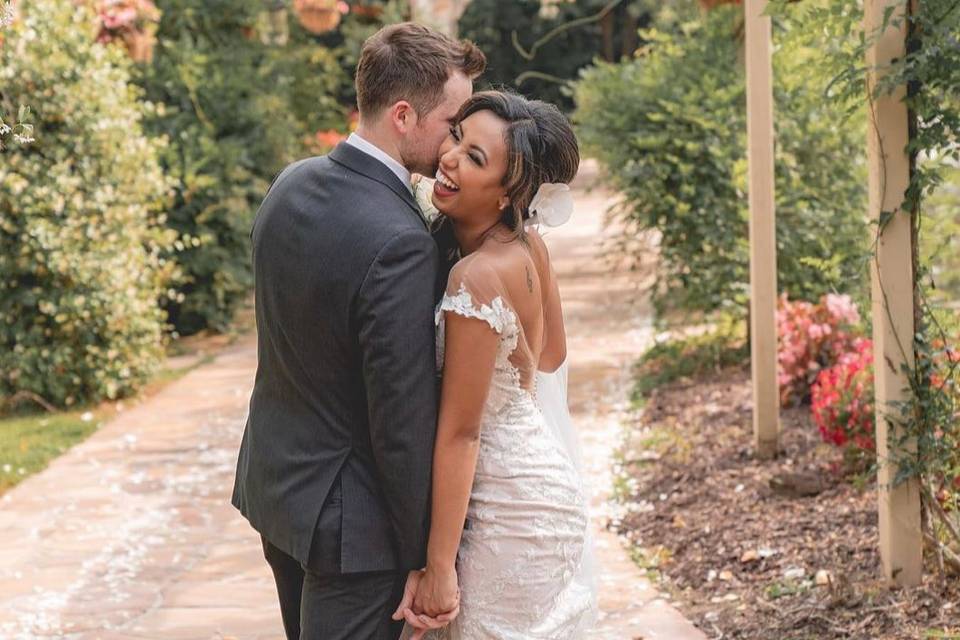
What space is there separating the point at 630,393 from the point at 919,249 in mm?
4000

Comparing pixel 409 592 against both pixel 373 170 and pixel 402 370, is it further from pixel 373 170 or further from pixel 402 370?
pixel 373 170

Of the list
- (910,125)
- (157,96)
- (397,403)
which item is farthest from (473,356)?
(157,96)

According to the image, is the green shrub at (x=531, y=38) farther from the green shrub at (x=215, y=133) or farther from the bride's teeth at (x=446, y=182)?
the bride's teeth at (x=446, y=182)

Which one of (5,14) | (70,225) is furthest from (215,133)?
(5,14)

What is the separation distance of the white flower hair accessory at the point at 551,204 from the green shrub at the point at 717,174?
4.94 m

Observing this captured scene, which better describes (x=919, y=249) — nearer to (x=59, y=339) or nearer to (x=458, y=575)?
(x=458, y=575)

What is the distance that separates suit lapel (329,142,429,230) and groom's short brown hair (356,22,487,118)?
0.10 meters

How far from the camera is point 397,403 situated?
2.43 metres

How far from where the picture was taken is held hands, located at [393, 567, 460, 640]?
100 inches

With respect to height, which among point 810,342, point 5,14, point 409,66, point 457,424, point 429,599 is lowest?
point 810,342

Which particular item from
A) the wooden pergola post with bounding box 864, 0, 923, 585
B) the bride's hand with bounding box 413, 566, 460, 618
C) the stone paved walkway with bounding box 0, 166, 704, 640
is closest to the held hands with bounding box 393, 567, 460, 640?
the bride's hand with bounding box 413, 566, 460, 618

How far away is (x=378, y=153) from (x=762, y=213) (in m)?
3.55

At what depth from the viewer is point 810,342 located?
6828 mm

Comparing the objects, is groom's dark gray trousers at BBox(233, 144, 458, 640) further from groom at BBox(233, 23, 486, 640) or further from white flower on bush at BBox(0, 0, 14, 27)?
white flower on bush at BBox(0, 0, 14, 27)
